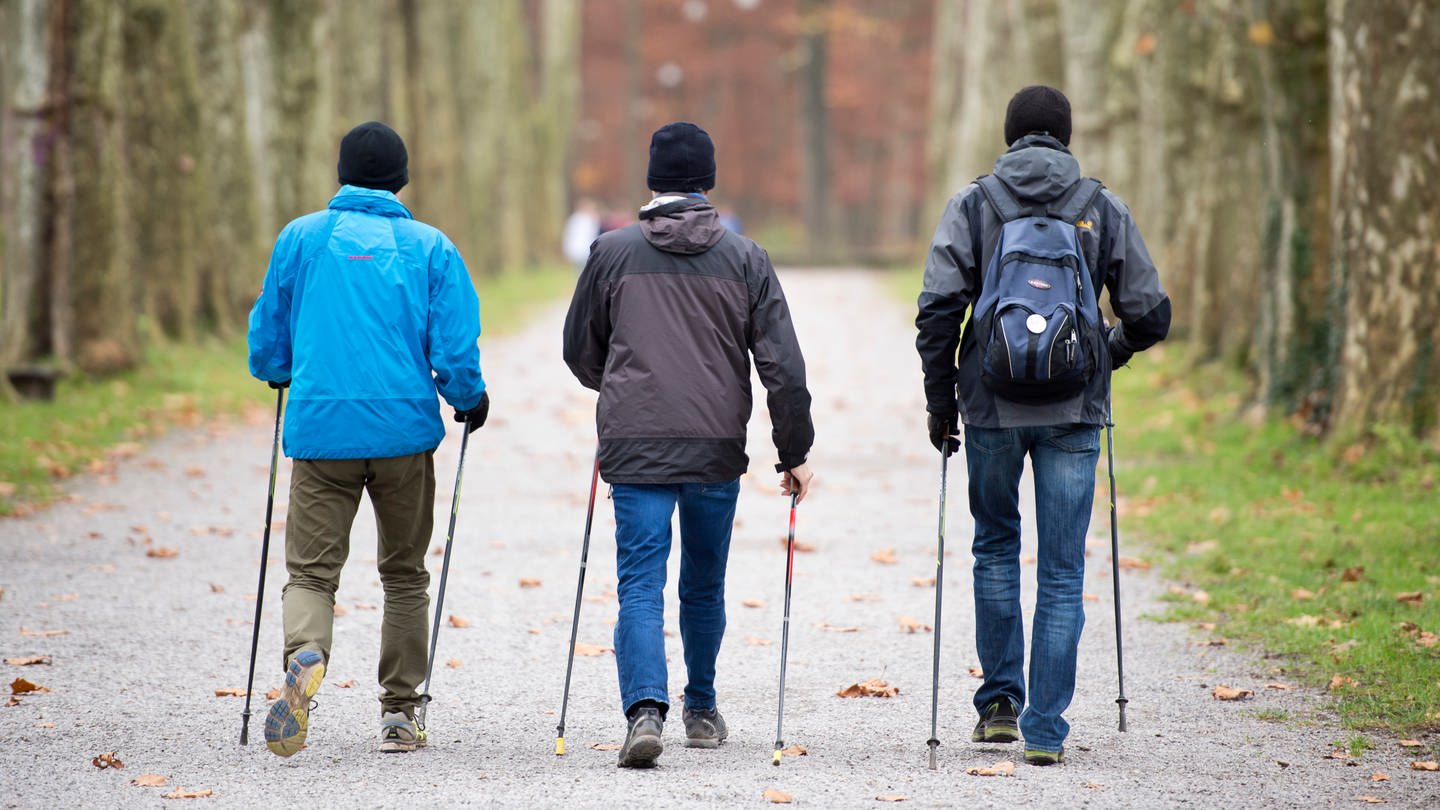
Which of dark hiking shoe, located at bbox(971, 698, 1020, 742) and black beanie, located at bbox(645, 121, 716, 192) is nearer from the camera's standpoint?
black beanie, located at bbox(645, 121, 716, 192)

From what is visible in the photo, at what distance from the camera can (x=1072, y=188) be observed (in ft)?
17.9

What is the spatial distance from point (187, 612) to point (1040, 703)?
4.20m

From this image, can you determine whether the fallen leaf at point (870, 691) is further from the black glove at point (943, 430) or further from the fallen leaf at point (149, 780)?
the fallen leaf at point (149, 780)

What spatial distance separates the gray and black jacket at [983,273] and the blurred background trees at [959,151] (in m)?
5.77

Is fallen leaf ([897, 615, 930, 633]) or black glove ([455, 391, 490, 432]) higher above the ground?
black glove ([455, 391, 490, 432])

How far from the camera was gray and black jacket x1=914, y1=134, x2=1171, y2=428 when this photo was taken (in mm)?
5422

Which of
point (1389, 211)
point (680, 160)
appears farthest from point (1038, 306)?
point (1389, 211)

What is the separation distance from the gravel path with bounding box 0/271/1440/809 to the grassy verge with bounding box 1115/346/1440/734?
0.28 m

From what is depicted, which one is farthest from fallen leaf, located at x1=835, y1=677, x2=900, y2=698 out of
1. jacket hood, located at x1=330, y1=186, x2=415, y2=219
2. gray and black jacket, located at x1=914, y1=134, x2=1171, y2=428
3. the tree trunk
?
the tree trunk

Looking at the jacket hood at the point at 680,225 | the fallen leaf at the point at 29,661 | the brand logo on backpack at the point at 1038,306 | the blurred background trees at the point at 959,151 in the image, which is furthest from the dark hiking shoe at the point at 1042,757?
the blurred background trees at the point at 959,151

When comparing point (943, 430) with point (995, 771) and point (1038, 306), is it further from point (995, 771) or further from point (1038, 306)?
point (995, 771)

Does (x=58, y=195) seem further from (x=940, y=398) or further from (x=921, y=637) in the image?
(x=940, y=398)

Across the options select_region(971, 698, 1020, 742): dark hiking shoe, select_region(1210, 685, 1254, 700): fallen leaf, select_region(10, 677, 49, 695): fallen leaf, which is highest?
select_region(1210, 685, 1254, 700): fallen leaf

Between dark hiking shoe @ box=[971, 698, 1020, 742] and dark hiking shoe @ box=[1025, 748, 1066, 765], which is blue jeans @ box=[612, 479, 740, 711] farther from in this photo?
dark hiking shoe @ box=[1025, 748, 1066, 765]
